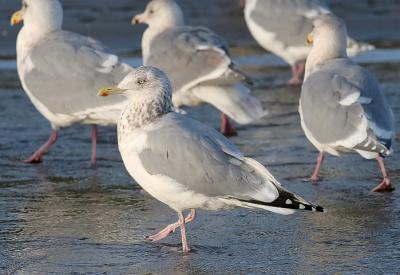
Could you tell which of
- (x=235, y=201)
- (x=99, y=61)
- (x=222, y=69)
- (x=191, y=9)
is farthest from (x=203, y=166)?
(x=191, y=9)

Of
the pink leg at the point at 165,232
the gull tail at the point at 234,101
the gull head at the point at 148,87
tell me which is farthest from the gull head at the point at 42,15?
the pink leg at the point at 165,232

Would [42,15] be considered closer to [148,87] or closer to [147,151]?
[148,87]

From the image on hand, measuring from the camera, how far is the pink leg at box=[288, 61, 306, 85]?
12.2 metres

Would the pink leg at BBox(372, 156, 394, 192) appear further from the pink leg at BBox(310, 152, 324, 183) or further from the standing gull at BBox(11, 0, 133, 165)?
the standing gull at BBox(11, 0, 133, 165)

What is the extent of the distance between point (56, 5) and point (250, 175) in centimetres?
394

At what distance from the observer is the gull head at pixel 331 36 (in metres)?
8.52

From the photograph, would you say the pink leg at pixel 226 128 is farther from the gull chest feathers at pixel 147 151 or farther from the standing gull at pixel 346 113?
the gull chest feathers at pixel 147 151

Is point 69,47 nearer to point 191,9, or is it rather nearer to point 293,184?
point 293,184

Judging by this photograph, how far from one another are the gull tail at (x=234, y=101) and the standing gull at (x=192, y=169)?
3344 mm

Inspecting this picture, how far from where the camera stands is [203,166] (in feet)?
19.7

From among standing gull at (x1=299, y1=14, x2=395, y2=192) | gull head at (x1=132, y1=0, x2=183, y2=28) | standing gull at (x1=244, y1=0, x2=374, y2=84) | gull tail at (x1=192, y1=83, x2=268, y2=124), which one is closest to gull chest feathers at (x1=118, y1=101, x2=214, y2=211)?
standing gull at (x1=299, y1=14, x2=395, y2=192)

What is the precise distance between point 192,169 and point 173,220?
82cm

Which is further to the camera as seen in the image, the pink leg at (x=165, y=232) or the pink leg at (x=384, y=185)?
the pink leg at (x=384, y=185)

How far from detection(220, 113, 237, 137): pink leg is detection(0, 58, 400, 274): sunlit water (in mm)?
264
